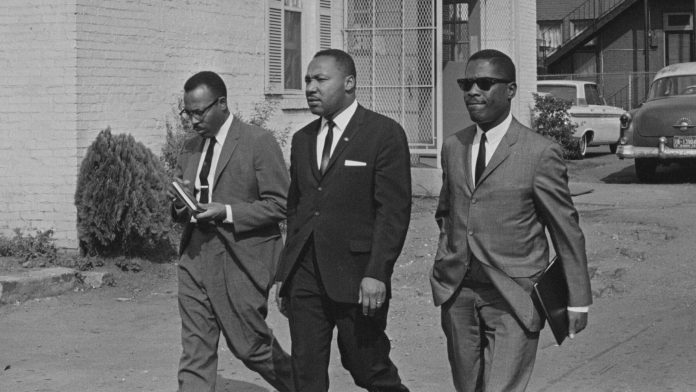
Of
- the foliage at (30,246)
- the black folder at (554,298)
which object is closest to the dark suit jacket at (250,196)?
the black folder at (554,298)

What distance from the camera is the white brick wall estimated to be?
36.7ft

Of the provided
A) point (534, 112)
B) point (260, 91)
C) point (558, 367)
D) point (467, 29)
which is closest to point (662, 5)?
point (534, 112)

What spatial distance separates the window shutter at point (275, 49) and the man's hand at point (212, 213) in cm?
888

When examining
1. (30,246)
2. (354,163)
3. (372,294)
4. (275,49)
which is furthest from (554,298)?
(275,49)

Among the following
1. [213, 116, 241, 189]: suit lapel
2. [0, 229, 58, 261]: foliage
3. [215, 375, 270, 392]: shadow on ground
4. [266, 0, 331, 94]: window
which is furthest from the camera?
[266, 0, 331, 94]: window

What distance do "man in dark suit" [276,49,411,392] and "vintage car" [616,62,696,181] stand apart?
14.1 metres

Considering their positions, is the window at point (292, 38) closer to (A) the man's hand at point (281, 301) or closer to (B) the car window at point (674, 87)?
(B) the car window at point (674, 87)

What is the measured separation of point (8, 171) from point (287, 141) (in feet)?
15.3

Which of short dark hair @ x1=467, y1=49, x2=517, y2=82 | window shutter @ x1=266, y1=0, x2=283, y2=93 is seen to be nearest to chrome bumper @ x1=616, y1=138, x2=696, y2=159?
window shutter @ x1=266, y1=0, x2=283, y2=93

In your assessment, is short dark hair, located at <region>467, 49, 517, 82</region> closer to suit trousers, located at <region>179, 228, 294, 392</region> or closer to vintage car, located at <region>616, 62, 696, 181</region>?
suit trousers, located at <region>179, 228, 294, 392</region>

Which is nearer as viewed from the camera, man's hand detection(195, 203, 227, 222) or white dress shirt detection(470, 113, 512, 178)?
white dress shirt detection(470, 113, 512, 178)

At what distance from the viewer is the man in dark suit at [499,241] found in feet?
16.1

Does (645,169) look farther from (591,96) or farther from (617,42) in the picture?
(617,42)

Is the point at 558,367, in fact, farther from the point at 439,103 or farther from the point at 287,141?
the point at 439,103
